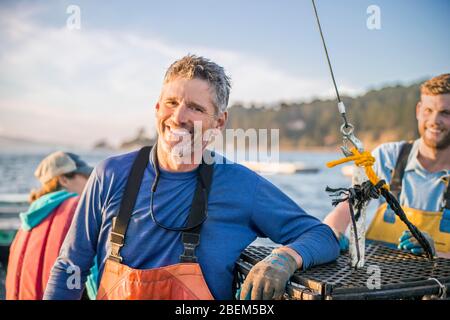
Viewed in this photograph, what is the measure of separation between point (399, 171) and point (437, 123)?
0.37 m

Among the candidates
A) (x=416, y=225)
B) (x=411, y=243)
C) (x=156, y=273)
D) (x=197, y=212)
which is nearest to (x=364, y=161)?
(x=411, y=243)

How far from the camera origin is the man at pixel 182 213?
186cm

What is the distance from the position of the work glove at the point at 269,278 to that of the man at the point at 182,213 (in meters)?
0.13

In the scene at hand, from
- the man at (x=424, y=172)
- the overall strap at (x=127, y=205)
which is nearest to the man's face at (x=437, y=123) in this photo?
the man at (x=424, y=172)

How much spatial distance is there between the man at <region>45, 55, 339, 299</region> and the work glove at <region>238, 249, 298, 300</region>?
0.13m

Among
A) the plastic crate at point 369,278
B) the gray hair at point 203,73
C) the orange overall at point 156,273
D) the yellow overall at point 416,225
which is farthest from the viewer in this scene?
the yellow overall at point 416,225

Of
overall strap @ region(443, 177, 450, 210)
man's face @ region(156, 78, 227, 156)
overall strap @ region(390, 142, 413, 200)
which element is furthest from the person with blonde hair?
overall strap @ region(443, 177, 450, 210)

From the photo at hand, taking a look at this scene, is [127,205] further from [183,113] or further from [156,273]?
[183,113]

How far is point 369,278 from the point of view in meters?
1.65

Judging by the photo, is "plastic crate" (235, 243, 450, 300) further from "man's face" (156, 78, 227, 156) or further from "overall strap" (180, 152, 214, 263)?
"man's face" (156, 78, 227, 156)

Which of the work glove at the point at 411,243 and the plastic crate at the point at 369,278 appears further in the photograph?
the work glove at the point at 411,243

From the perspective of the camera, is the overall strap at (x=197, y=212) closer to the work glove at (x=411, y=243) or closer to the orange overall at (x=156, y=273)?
the orange overall at (x=156, y=273)

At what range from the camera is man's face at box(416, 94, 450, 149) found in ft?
9.19
